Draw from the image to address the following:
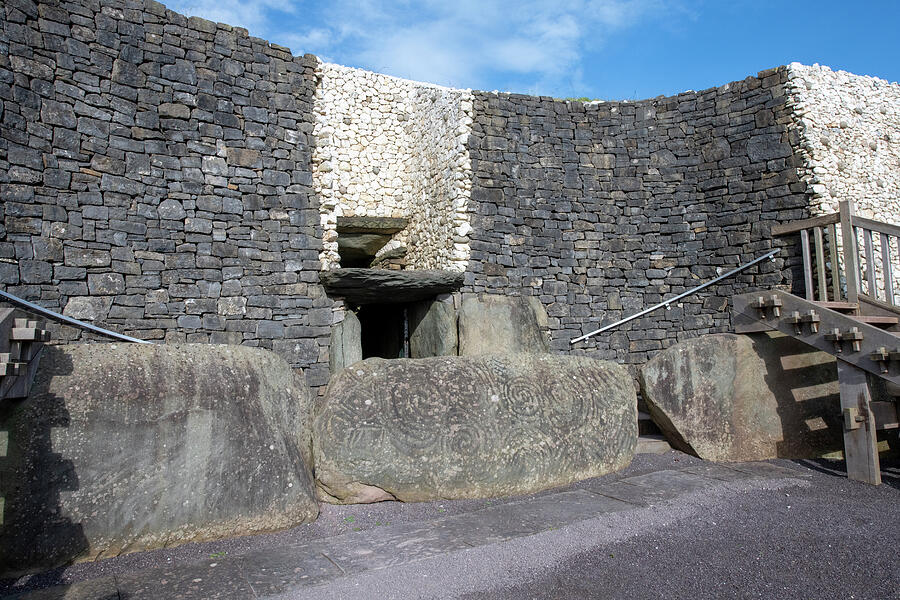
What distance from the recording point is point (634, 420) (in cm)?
586

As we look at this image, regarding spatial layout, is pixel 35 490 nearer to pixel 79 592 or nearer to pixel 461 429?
pixel 79 592

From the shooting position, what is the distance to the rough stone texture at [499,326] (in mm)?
8414

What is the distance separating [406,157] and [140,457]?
6.77 m

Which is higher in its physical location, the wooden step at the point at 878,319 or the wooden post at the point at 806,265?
the wooden post at the point at 806,265

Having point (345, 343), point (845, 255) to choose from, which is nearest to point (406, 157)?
point (345, 343)

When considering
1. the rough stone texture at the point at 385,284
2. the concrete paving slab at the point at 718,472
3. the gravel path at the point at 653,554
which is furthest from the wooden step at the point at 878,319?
the rough stone texture at the point at 385,284

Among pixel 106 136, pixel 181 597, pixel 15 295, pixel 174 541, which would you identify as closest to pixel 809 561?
pixel 181 597

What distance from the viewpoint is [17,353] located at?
140 inches

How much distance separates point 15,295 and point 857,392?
7752 mm

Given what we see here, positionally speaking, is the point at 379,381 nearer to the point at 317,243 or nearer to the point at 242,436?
the point at 242,436

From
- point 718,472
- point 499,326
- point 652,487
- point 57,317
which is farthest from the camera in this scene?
point 499,326

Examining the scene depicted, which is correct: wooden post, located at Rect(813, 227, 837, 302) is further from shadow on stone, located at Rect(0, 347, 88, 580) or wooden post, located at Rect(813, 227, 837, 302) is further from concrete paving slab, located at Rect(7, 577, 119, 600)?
shadow on stone, located at Rect(0, 347, 88, 580)

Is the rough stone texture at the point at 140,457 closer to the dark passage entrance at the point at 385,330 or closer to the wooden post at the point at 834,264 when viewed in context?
the dark passage entrance at the point at 385,330

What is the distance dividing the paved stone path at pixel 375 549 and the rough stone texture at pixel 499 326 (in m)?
3.25
